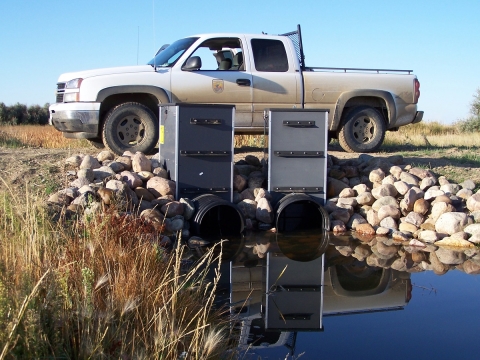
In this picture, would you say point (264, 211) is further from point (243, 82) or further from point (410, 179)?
point (243, 82)

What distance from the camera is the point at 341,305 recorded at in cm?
613

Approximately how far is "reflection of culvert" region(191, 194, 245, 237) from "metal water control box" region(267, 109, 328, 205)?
77cm

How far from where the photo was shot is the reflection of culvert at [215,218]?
863 cm

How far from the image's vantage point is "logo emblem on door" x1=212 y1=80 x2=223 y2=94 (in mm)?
10984

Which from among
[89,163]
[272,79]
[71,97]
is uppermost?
[272,79]

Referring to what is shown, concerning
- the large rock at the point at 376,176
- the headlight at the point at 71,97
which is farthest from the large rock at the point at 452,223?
the headlight at the point at 71,97

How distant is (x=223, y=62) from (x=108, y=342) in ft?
27.8

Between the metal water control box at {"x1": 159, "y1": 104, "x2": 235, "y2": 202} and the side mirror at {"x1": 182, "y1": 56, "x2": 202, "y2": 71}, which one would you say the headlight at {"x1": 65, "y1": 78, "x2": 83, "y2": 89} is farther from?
the metal water control box at {"x1": 159, "y1": 104, "x2": 235, "y2": 202}

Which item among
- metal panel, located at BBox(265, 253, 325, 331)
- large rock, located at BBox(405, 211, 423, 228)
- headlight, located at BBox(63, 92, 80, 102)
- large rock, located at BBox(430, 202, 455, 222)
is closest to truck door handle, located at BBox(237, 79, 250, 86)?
headlight, located at BBox(63, 92, 80, 102)

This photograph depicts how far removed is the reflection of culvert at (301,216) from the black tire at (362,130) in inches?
105

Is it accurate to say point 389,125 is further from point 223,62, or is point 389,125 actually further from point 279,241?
point 279,241

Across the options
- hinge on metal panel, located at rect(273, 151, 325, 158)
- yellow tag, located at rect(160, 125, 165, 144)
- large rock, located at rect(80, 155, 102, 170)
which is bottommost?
large rock, located at rect(80, 155, 102, 170)

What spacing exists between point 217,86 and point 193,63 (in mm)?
631

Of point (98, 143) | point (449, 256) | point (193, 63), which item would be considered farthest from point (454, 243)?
point (98, 143)
